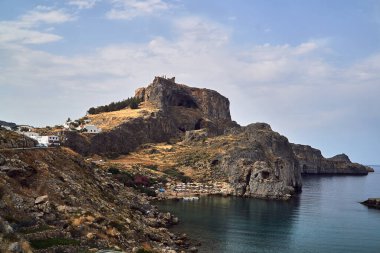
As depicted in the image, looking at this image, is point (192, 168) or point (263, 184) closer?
point (263, 184)

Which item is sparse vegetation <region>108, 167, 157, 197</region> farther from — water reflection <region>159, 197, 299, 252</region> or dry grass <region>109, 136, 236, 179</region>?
dry grass <region>109, 136, 236, 179</region>

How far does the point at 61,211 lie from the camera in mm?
57188

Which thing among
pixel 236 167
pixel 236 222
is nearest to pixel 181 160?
pixel 236 167

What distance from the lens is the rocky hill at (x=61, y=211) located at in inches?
1855

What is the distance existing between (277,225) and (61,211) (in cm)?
6334

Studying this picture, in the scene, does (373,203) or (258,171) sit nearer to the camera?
(373,203)

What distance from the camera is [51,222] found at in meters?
53.2

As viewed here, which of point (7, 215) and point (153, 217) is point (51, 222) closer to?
point (7, 215)

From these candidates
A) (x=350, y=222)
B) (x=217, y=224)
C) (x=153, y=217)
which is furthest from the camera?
(x=350, y=222)

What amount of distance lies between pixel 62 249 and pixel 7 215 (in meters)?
9.30

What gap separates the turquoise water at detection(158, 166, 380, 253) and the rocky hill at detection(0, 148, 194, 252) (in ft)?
45.8

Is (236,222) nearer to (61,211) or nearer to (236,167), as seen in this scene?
(61,211)

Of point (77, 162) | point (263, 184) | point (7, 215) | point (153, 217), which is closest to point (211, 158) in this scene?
point (263, 184)

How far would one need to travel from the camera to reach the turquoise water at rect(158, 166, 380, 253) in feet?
270
